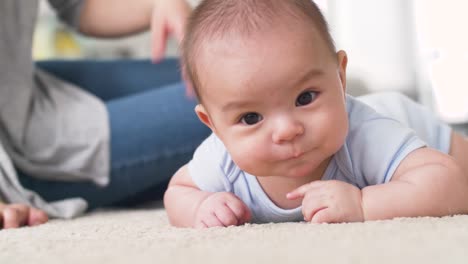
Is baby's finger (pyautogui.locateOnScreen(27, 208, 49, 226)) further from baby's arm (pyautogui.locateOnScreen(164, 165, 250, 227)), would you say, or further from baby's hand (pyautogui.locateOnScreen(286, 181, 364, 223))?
baby's hand (pyautogui.locateOnScreen(286, 181, 364, 223))

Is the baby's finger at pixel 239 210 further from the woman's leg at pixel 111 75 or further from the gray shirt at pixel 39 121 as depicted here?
the woman's leg at pixel 111 75

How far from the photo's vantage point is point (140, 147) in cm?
120

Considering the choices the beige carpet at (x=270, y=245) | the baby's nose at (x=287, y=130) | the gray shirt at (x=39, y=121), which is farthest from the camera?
the gray shirt at (x=39, y=121)

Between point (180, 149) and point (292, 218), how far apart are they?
491 millimetres

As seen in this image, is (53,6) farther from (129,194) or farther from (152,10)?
(129,194)

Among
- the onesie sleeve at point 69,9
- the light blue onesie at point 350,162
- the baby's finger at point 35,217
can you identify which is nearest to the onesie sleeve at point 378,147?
the light blue onesie at point 350,162

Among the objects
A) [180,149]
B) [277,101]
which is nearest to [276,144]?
[277,101]

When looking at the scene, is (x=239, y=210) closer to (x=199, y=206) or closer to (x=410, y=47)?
(x=199, y=206)

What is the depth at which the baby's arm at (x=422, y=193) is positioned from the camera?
66 cm

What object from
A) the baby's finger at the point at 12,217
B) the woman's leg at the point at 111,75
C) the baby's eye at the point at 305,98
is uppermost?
the baby's eye at the point at 305,98

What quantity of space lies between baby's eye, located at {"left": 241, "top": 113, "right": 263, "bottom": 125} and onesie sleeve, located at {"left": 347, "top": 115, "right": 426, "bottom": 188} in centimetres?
14

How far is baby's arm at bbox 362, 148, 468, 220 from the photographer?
2.16 ft

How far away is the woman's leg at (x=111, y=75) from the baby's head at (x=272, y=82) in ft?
2.56

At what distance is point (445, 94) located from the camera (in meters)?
2.01
